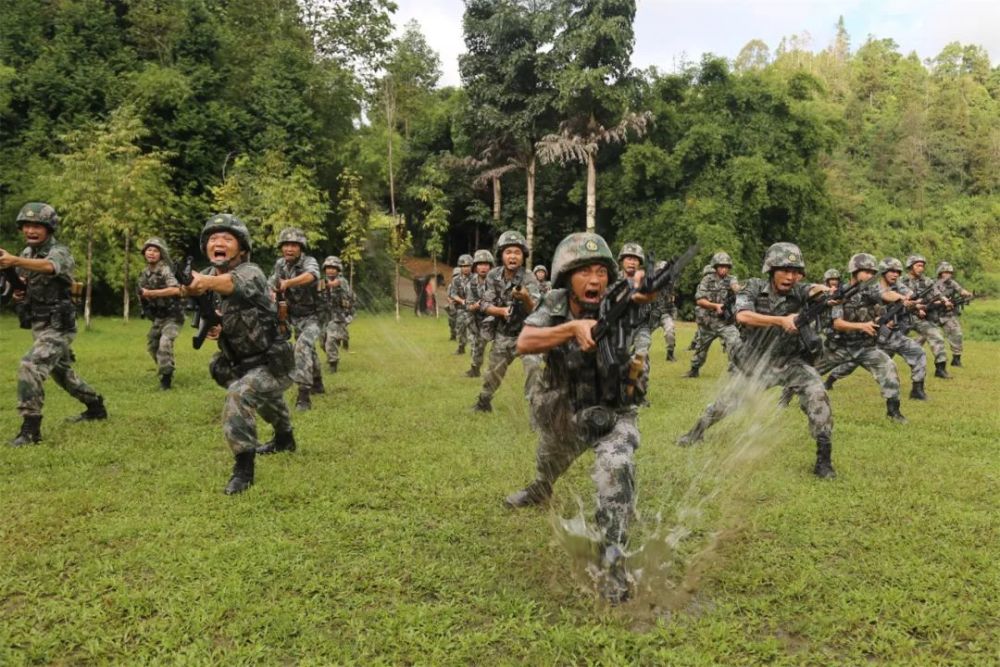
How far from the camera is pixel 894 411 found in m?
9.63

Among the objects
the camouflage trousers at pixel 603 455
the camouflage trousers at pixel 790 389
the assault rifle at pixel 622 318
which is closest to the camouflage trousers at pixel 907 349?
the camouflage trousers at pixel 790 389

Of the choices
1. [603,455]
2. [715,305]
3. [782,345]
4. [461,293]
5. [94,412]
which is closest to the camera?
[603,455]

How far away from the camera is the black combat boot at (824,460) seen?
6867 mm

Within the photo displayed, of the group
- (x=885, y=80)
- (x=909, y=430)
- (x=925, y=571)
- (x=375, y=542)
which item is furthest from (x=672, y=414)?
(x=885, y=80)

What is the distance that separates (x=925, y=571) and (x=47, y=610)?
5.59 m

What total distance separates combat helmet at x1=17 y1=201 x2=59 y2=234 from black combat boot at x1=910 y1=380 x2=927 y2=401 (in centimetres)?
1236

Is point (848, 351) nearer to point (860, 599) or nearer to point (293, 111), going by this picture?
point (860, 599)

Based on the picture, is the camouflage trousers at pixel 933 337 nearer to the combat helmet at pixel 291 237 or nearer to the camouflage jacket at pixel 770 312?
the camouflage jacket at pixel 770 312

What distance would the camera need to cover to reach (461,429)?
885 cm

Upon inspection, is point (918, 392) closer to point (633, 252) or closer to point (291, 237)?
point (633, 252)

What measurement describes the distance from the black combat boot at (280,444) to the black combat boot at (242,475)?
3.62 feet

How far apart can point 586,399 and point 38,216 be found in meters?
6.26

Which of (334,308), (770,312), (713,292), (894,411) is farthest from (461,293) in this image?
(770,312)

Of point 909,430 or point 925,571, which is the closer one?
point 925,571
